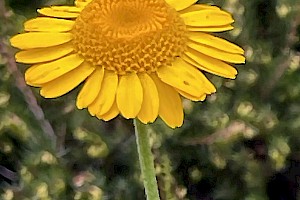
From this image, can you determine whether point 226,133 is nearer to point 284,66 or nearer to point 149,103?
point 284,66

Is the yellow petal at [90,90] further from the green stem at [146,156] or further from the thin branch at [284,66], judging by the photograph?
the thin branch at [284,66]

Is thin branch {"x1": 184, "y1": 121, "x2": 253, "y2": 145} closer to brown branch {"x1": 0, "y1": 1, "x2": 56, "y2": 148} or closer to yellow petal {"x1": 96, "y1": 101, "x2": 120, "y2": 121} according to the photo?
brown branch {"x1": 0, "y1": 1, "x2": 56, "y2": 148}

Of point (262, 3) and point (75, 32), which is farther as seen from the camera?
point (262, 3)

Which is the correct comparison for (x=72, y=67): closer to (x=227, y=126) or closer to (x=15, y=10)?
(x=227, y=126)

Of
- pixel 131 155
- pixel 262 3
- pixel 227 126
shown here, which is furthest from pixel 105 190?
pixel 262 3

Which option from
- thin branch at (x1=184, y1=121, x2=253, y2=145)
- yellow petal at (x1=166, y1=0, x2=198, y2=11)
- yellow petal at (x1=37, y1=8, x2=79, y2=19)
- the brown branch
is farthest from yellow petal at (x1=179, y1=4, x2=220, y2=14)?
the brown branch

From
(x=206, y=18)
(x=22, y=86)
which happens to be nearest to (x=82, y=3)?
(x=206, y=18)

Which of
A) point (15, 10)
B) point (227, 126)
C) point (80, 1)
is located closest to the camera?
point (80, 1)
